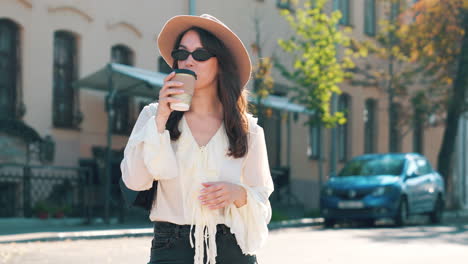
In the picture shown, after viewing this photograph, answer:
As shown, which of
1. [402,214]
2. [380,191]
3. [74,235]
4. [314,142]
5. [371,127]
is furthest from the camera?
[371,127]

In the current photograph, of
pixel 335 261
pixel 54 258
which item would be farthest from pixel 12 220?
pixel 335 261

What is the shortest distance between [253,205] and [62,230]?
37.0ft

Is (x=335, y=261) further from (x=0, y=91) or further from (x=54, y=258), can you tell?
(x=0, y=91)

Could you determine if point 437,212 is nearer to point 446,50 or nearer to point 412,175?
point 412,175

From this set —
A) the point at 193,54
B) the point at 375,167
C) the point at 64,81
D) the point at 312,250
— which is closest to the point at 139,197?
the point at 193,54

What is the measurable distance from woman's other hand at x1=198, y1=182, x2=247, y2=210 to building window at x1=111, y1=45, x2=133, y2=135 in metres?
16.6

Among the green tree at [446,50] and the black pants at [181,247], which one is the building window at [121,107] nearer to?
the green tree at [446,50]

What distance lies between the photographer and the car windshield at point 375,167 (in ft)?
61.9

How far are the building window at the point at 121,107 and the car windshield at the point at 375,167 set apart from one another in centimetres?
491

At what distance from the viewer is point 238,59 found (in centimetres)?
360

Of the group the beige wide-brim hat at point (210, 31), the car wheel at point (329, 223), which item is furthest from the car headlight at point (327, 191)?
the beige wide-brim hat at point (210, 31)

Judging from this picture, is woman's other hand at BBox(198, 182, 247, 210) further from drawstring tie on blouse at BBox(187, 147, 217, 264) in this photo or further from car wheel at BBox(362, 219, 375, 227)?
car wheel at BBox(362, 219, 375, 227)

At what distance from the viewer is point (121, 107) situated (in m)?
20.0

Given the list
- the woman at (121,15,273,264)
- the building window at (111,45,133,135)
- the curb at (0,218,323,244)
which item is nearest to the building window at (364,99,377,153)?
the building window at (111,45,133,135)
